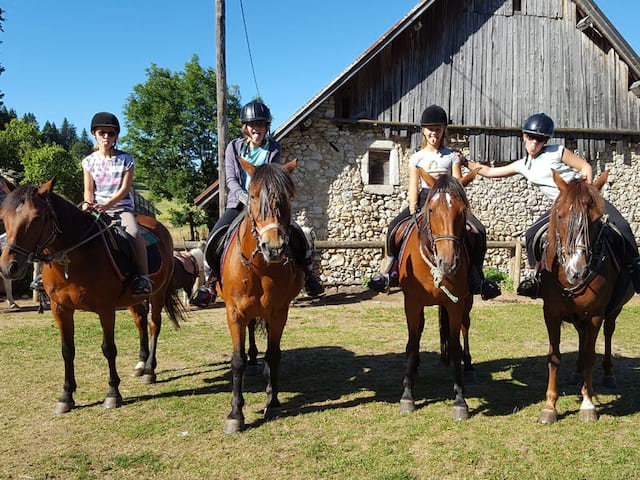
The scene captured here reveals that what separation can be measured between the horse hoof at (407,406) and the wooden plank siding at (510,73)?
11.0m

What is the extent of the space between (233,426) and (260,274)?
136 centimetres

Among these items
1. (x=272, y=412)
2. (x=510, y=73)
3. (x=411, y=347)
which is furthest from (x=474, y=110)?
(x=272, y=412)

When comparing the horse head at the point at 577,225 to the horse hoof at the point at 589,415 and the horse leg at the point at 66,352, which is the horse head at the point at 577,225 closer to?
the horse hoof at the point at 589,415

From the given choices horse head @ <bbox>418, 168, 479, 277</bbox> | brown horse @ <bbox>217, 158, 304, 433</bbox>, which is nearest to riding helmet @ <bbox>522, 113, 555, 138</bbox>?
horse head @ <bbox>418, 168, 479, 277</bbox>

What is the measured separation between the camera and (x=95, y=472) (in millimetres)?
3770

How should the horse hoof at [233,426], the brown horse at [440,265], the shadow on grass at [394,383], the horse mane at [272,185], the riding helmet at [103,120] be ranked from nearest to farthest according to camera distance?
1. the horse mane at [272,185]
2. the brown horse at [440,265]
3. the horse hoof at [233,426]
4. the shadow on grass at [394,383]
5. the riding helmet at [103,120]

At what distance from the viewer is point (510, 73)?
15.0 meters

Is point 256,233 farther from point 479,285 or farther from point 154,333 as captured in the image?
point 154,333

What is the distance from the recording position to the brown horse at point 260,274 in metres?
4.08

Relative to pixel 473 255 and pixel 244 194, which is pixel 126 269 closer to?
pixel 244 194

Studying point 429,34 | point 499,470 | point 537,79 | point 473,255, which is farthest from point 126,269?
point 537,79

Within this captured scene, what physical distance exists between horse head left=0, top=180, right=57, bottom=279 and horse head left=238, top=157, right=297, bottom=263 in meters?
1.86

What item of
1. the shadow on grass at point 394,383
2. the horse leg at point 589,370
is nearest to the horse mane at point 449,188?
the horse leg at point 589,370

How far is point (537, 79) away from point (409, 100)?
4004mm
